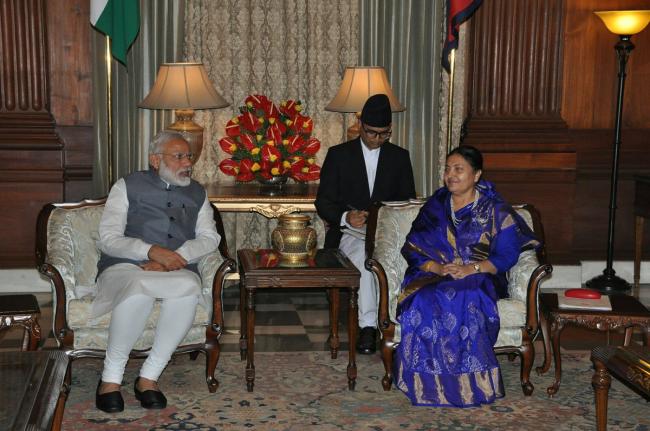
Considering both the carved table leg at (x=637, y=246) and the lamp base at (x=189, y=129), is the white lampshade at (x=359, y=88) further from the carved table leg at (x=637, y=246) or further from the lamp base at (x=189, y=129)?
the carved table leg at (x=637, y=246)

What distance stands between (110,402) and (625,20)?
4848 millimetres

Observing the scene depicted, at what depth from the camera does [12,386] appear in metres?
3.54

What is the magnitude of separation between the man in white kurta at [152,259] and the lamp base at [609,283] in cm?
377

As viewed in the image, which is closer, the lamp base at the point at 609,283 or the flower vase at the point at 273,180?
the flower vase at the point at 273,180

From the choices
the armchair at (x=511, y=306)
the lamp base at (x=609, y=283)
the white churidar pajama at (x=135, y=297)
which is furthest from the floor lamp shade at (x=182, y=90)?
the lamp base at (x=609, y=283)

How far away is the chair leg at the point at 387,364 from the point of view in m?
5.10

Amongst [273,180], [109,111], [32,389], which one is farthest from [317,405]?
[109,111]

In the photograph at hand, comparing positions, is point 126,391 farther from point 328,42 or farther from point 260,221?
point 328,42

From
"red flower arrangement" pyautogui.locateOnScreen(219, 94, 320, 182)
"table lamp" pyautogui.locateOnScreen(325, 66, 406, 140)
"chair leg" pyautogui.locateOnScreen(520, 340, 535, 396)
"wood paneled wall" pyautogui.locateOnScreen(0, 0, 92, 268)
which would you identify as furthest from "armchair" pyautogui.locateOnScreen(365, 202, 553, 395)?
"wood paneled wall" pyautogui.locateOnScreen(0, 0, 92, 268)

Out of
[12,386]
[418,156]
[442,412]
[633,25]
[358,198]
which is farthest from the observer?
[418,156]

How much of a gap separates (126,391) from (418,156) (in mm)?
3551

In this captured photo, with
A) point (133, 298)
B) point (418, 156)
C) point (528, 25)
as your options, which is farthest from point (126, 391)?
point (528, 25)

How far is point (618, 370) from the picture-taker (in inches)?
165

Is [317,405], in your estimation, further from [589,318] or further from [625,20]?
[625,20]
